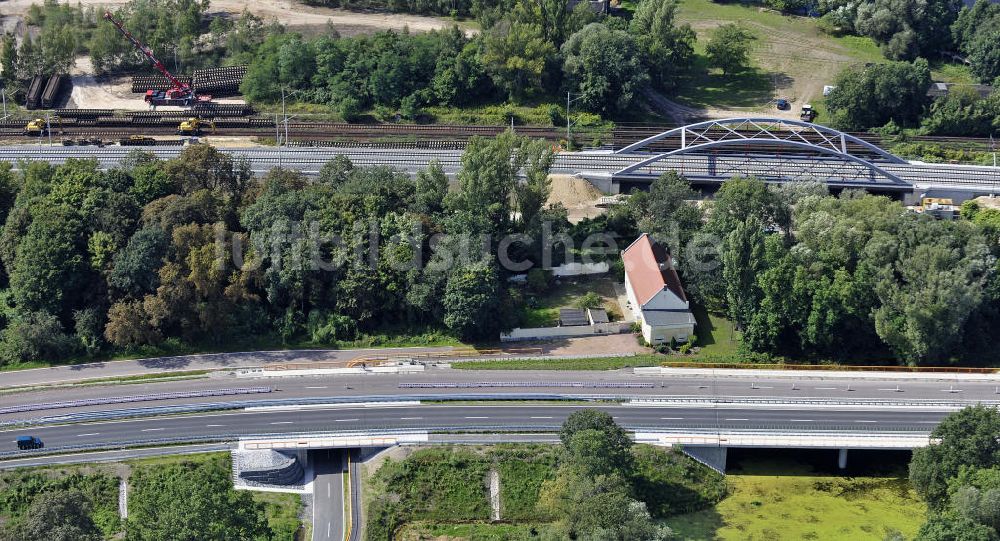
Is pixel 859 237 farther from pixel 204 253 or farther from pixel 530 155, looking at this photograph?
pixel 204 253

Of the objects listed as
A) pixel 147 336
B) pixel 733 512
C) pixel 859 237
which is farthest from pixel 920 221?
pixel 147 336

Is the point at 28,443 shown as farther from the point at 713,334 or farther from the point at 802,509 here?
the point at 802,509

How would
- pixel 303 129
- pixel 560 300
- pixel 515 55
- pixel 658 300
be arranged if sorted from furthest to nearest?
1. pixel 515 55
2. pixel 303 129
3. pixel 560 300
4. pixel 658 300

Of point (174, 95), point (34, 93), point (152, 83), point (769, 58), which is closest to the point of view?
point (174, 95)

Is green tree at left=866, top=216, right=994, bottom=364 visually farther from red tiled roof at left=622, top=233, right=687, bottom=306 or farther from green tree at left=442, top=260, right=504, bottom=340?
green tree at left=442, top=260, right=504, bottom=340

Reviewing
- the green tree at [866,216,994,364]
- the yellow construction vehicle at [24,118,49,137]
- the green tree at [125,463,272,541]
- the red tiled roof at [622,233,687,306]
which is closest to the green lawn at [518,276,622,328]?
the red tiled roof at [622,233,687,306]

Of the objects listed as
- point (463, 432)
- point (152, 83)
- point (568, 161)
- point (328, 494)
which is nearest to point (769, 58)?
point (568, 161)

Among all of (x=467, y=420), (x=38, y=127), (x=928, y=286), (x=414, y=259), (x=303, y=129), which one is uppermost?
(x=38, y=127)
